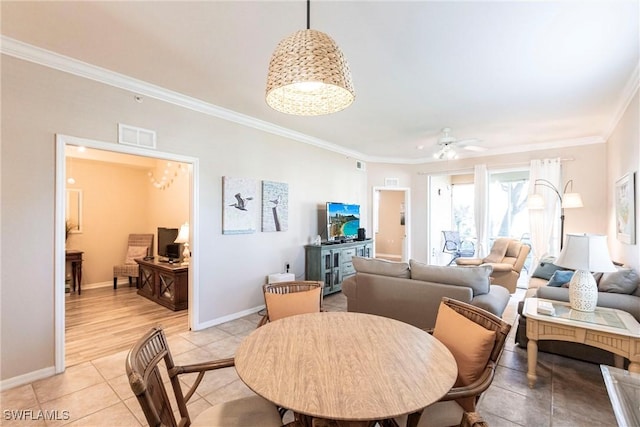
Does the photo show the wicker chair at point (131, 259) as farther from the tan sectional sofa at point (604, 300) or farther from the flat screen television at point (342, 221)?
the tan sectional sofa at point (604, 300)

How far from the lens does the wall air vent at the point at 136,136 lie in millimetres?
2996

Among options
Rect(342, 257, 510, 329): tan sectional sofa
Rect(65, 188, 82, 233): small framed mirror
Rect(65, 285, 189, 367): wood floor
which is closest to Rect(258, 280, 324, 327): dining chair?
Rect(342, 257, 510, 329): tan sectional sofa

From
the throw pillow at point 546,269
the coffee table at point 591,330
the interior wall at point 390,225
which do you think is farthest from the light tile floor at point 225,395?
the interior wall at point 390,225

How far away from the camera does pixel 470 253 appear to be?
738 centimetres

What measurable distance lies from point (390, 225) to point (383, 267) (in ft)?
22.4

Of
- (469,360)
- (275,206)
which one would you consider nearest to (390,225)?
(275,206)

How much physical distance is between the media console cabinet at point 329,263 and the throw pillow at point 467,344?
325cm

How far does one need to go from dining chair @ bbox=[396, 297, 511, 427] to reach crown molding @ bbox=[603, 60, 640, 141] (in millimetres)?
3099

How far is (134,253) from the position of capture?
5.95 m

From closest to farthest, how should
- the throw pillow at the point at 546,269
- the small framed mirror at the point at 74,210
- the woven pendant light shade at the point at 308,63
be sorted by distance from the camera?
the woven pendant light shade at the point at 308,63 → the throw pillow at the point at 546,269 → the small framed mirror at the point at 74,210

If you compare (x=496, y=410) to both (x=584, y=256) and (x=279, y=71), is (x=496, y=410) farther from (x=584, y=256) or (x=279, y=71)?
(x=279, y=71)

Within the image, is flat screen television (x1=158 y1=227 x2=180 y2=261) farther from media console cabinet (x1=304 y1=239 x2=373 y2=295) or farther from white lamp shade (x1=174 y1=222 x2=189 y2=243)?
media console cabinet (x1=304 y1=239 x2=373 y2=295)

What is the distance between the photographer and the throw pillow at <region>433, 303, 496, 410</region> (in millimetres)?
1496

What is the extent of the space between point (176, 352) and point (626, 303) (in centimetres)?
436
